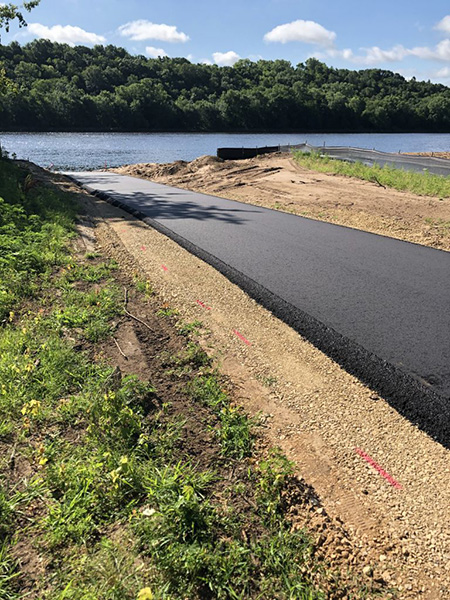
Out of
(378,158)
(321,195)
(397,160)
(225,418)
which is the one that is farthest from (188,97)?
(225,418)

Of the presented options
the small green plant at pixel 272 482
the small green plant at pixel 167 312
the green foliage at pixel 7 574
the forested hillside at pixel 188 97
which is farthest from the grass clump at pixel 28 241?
the forested hillside at pixel 188 97

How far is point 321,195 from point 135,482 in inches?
518

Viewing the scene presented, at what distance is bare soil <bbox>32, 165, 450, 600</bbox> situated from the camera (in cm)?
203

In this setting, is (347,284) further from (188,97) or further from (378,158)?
(188,97)

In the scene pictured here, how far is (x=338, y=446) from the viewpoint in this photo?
2777 millimetres

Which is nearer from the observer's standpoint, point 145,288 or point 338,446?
point 338,446

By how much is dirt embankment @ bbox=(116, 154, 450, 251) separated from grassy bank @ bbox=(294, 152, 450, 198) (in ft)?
1.58

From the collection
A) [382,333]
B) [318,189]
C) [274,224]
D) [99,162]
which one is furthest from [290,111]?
[382,333]

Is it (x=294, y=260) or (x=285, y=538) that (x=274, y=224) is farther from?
(x=285, y=538)

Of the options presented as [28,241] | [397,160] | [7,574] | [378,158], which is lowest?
[7,574]

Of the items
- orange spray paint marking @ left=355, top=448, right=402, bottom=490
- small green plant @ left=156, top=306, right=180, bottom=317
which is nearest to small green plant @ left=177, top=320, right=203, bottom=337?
small green plant @ left=156, top=306, right=180, bottom=317

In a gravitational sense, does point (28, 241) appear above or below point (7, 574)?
above

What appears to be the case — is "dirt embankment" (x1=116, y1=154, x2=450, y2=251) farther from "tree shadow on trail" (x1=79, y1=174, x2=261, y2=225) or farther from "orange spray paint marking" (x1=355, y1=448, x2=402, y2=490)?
"orange spray paint marking" (x1=355, y1=448, x2=402, y2=490)

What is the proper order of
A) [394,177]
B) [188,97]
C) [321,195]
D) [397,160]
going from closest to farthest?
[321,195] → [394,177] → [397,160] → [188,97]
